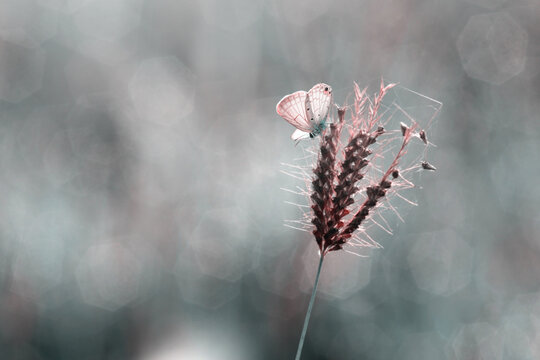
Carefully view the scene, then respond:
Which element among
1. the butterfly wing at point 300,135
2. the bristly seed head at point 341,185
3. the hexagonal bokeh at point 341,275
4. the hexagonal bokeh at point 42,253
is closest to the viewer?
the bristly seed head at point 341,185

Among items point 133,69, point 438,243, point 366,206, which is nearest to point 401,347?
point 438,243

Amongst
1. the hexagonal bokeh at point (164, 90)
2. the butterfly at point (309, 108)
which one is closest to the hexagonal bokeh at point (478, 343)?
the butterfly at point (309, 108)

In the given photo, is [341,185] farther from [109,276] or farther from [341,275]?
[109,276]

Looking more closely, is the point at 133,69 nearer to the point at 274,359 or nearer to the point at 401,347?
the point at 274,359

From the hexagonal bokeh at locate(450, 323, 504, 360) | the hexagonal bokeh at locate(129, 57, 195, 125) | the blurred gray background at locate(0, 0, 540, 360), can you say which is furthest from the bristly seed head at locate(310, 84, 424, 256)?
the hexagonal bokeh at locate(129, 57, 195, 125)

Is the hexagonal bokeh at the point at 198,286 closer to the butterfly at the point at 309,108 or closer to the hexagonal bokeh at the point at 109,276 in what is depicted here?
the hexagonal bokeh at the point at 109,276

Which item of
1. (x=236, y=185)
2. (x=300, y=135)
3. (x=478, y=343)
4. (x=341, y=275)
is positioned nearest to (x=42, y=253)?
(x=236, y=185)

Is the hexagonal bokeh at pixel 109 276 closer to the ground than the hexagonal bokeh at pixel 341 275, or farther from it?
closer to the ground
